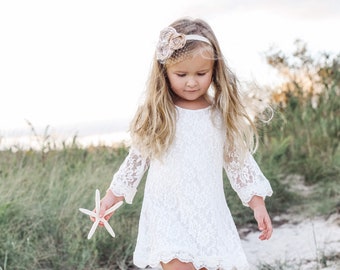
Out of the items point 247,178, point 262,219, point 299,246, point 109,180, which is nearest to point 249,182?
point 247,178

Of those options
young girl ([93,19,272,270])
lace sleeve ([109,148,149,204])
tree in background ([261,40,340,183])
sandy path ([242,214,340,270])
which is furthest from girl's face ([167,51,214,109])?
tree in background ([261,40,340,183])

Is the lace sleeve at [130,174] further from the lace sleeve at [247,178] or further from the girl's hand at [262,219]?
the girl's hand at [262,219]

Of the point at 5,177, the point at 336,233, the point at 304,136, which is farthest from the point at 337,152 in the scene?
the point at 5,177

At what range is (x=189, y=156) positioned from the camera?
11.6 feet

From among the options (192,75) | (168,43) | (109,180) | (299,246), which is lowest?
(299,246)

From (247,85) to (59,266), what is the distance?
6.90ft

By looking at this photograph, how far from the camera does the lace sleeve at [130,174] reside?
3.67 metres

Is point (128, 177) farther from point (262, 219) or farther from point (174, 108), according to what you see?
point (262, 219)

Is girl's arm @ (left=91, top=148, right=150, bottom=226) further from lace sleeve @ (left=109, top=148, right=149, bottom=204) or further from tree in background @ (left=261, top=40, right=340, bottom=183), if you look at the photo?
tree in background @ (left=261, top=40, right=340, bottom=183)

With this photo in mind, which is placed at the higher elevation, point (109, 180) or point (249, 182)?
point (249, 182)

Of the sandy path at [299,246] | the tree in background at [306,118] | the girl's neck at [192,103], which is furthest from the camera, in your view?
the tree in background at [306,118]

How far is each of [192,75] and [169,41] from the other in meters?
0.20

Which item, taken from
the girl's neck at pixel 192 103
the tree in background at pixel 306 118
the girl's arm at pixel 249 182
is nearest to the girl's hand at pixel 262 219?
the girl's arm at pixel 249 182

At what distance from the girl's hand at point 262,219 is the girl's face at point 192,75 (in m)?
0.59
